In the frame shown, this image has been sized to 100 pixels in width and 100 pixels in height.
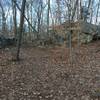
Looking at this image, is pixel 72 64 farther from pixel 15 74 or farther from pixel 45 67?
pixel 15 74

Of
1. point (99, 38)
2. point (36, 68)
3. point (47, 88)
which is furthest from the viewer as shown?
point (99, 38)

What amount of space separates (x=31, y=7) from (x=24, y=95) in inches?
1154

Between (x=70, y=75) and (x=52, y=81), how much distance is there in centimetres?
128

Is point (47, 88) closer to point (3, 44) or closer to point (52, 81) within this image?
point (52, 81)

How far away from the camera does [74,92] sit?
818 centimetres

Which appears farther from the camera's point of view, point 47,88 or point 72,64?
point 72,64

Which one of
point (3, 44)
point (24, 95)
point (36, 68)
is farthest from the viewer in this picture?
point (3, 44)

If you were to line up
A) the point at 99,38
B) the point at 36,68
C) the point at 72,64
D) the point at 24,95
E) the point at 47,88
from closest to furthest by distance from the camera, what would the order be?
the point at 24,95
the point at 47,88
the point at 36,68
the point at 72,64
the point at 99,38

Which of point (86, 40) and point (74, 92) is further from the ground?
point (86, 40)

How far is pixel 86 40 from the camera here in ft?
70.1

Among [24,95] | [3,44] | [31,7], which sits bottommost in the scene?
[24,95]

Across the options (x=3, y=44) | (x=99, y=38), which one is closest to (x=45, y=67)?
(x=3, y=44)

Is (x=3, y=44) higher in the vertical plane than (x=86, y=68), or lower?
higher

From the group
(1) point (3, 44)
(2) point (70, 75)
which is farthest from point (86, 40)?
(2) point (70, 75)
